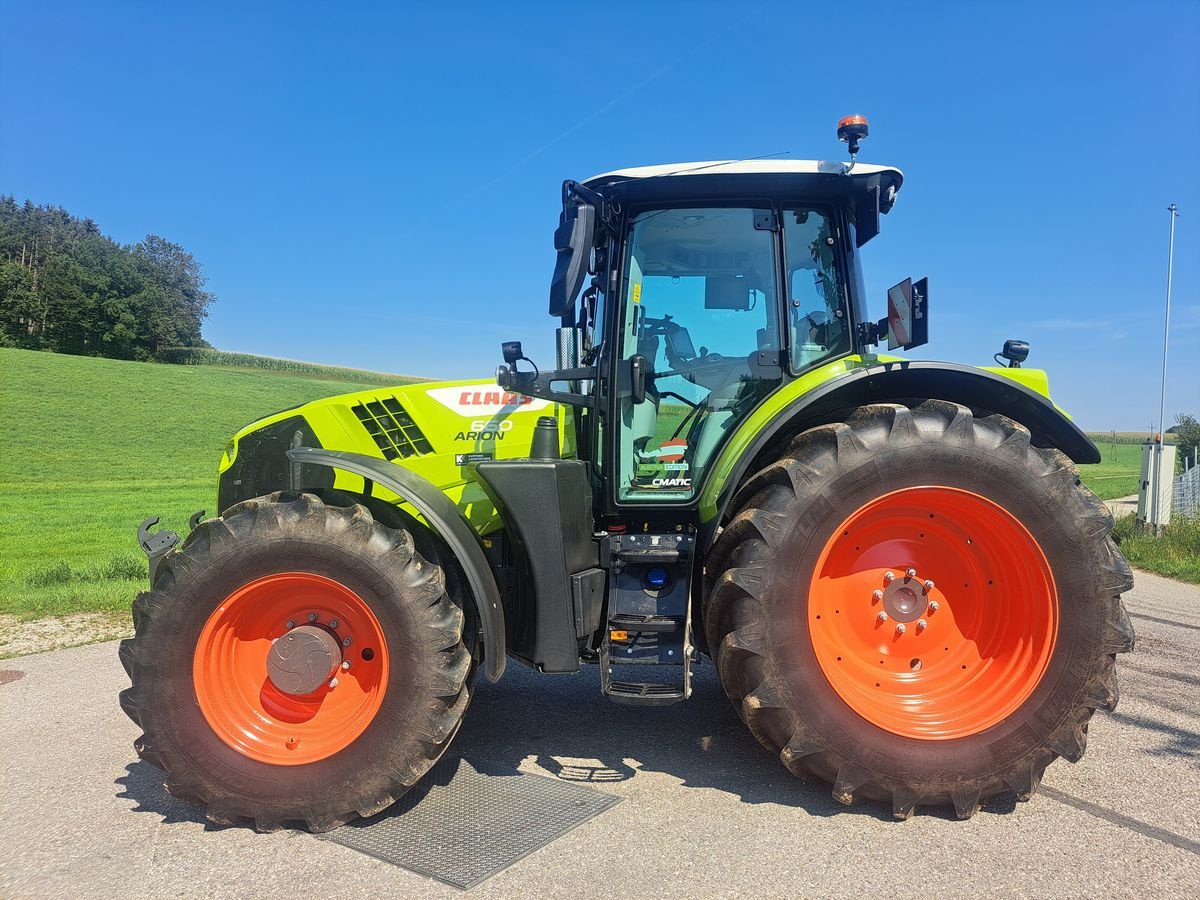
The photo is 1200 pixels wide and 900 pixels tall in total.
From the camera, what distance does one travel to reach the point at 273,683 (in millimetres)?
3047

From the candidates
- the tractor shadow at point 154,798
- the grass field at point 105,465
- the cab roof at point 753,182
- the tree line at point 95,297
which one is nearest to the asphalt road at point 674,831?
the tractor shadow at point 154,798

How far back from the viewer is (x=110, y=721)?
4102 mm

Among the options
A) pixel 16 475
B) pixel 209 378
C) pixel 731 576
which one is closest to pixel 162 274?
pixel 209 378

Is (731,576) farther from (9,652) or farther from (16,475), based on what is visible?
(16,475)

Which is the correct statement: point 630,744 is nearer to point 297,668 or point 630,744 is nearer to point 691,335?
point 297,668

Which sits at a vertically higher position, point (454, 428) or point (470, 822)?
point (454, 428)

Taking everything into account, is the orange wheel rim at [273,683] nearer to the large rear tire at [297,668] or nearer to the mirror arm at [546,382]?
the large rear tire at [297,668]

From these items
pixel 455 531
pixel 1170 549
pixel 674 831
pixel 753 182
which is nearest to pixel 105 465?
pixel 455 531

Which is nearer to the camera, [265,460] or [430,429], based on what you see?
[430,429]

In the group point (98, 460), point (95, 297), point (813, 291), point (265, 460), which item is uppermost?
point (95, 297)

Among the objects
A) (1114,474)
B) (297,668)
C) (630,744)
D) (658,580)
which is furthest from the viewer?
(1114,474)

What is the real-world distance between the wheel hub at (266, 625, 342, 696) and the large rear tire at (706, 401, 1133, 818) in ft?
5.05

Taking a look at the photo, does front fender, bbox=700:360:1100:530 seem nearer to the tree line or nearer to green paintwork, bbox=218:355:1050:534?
green paintwork, bbox=218:355:1050:534

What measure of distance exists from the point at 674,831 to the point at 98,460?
25.7m
